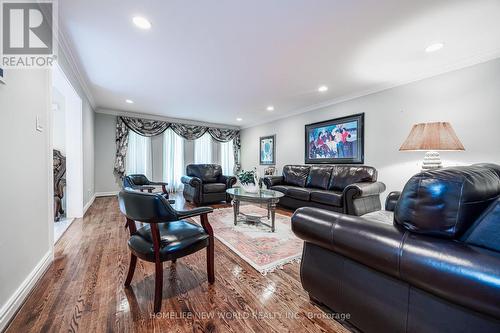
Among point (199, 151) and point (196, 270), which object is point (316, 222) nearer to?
point (196, 270)

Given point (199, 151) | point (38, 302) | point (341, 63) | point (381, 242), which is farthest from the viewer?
point (199, 151)

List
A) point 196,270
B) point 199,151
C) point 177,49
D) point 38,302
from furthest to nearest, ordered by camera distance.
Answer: point 199,151 → point 177,49 → point 196,270 → point 38,302

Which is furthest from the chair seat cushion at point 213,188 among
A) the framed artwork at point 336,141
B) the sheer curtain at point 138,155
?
the sheer curtain at point 138,155

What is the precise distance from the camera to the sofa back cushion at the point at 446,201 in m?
0.85

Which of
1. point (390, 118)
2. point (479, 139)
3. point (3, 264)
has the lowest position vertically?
point (3, 264)

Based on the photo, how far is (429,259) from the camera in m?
0.83

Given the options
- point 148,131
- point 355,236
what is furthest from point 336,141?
point 148,131

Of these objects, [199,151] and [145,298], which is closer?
[145,298]

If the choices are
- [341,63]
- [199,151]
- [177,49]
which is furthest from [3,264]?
[199,151]

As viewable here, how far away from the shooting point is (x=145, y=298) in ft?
4.83

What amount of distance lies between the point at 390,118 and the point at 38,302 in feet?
15.7

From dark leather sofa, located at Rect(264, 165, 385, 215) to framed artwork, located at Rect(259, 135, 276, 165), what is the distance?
1.25m

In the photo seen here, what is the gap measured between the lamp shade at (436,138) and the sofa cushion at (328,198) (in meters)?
1.24

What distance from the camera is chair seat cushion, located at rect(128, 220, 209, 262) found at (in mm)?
1363
